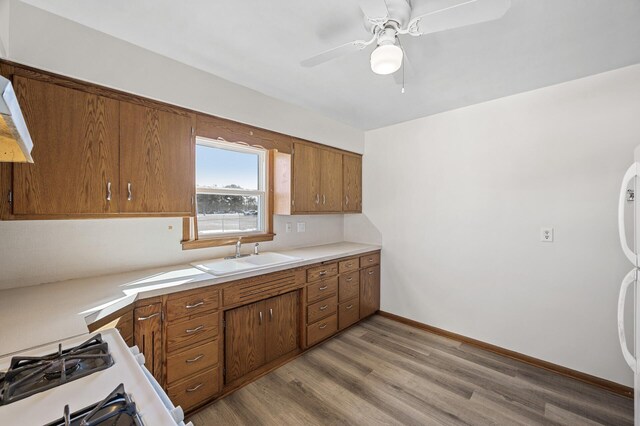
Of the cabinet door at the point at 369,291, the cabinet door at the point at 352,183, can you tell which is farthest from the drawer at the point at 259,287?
the cabinet door at the point at 352,183

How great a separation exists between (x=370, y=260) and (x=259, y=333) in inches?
65.9

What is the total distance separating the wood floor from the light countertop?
923mm

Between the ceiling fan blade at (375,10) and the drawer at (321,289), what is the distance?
213 cm

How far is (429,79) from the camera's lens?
85.5 inches

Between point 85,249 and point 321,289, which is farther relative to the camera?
point 321,289

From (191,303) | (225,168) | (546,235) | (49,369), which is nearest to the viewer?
(49,369)

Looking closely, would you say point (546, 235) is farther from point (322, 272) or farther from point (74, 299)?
point (74, 299)

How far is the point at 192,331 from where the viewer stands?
1.77 metres

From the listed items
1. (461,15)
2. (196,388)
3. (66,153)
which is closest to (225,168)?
(66,153)

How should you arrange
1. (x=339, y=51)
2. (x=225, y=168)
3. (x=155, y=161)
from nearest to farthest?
(x=339, y=51) < (x=155, y=161) < (x=225, y=168)

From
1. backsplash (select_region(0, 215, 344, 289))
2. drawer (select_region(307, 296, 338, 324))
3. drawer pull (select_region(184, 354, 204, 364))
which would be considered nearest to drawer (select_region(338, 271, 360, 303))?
drawer (select_region(307, 296, 338, 324))

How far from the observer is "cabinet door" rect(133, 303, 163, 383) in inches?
59.7

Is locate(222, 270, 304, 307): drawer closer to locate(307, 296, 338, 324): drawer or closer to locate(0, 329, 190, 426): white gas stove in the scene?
locate(307, 296, 338, 324): drawer

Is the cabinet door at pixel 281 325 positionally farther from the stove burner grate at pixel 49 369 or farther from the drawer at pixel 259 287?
the stove burner grate at pixel 49 369
